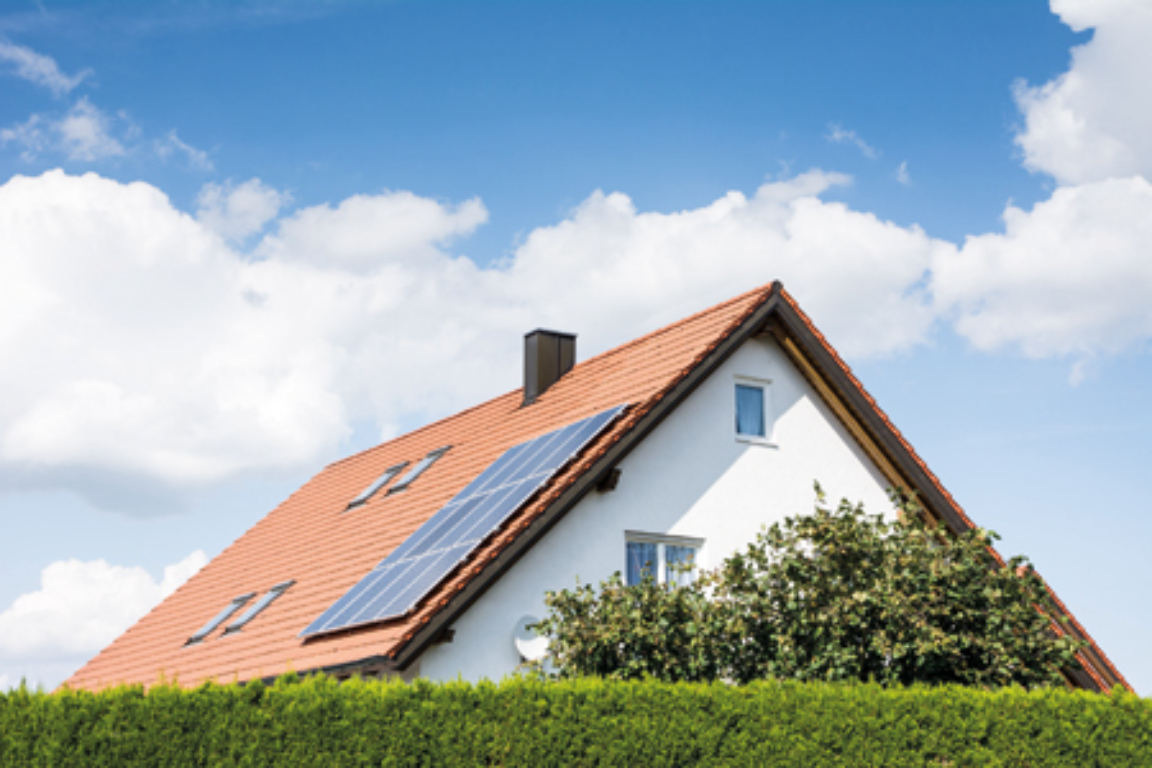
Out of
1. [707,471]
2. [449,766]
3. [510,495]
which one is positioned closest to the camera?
[449,766]

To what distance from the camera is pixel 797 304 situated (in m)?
20.7

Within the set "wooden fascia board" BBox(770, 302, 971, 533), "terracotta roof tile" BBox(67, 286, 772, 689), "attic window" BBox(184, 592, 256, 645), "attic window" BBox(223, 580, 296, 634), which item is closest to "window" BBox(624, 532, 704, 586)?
"terracotta roof tile" BBox(67, 286, 772, 689)

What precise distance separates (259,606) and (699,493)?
7951 mm

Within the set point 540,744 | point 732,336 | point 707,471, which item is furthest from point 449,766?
point 732,336

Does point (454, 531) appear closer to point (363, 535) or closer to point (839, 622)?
point (363, 535)

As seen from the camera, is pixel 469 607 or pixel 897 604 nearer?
pixel 897 604

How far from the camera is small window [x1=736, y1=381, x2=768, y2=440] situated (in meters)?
20.1

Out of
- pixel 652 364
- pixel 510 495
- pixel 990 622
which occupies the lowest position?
pixel 990 622

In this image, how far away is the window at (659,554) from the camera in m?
18.3

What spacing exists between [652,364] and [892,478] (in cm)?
455

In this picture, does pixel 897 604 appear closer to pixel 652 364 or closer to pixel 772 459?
pixel 772 459

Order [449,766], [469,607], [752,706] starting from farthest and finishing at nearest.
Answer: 1. [469,607]
2. [752,706]
3. [449,766]

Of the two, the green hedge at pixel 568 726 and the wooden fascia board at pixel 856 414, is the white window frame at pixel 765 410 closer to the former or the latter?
the wooden fascia board at pixel 856 414

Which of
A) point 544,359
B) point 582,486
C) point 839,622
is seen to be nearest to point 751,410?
point 582,486
